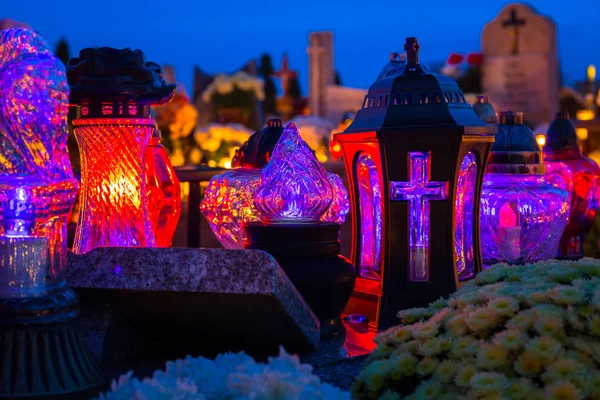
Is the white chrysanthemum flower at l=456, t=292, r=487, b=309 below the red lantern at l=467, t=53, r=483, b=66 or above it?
below

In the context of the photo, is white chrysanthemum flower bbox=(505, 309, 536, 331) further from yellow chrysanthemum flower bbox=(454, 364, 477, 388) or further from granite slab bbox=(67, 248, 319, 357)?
granite slab bbox=(67, 248, 319, 357)

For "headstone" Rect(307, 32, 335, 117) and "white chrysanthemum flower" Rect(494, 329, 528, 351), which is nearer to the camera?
"white chrysanthemum flower" Rect(494, 329, 528, 351)

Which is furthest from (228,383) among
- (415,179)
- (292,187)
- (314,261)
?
(415,179)

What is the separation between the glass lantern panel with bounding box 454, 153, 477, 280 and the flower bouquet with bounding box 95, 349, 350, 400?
1380 mm

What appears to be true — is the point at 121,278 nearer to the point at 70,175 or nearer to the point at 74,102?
the point at 70,175

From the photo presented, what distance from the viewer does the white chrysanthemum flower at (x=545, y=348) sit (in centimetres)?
152

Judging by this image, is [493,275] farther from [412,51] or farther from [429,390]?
[412,51]

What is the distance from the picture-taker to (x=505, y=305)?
65.6 inches

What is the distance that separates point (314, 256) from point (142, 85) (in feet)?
2.33

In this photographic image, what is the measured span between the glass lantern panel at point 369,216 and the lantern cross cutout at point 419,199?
0.13 metres

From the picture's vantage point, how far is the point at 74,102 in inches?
101

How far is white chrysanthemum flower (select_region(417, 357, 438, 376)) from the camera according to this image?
1.62 meters

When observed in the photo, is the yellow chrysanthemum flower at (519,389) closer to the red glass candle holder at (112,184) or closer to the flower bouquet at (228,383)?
the flower bouquet at (228,383)

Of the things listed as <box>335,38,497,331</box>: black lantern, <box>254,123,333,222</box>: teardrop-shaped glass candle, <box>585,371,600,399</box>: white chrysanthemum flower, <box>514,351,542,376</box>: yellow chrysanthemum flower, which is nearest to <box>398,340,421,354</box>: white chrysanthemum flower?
<box>514,351,542,376</box>: yellow chrysanthemum flower
